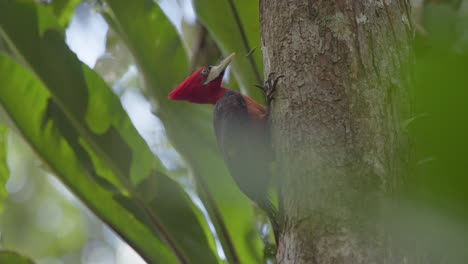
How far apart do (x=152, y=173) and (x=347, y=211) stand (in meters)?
1.30

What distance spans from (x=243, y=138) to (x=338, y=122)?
90 cm

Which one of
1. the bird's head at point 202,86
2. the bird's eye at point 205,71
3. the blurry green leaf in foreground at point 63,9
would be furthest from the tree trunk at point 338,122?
the blurry green leaf in foreground at point 63,9

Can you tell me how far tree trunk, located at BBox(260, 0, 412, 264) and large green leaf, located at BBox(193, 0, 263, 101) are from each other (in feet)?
2.57

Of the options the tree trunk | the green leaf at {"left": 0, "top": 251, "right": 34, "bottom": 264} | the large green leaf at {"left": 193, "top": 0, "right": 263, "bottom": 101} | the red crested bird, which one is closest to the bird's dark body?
the red crested bird

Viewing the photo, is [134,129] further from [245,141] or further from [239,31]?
[239,31]

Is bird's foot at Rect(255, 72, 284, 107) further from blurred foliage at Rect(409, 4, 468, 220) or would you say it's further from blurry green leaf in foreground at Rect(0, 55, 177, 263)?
blurred foliage at Rect(409, 4, 468, 220)

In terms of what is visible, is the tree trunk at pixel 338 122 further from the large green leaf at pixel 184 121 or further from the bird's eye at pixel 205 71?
the bird's eye at pixel 205 71

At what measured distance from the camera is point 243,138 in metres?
2.39

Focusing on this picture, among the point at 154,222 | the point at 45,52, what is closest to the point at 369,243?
the point at 154,222

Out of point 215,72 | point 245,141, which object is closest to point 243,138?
point 245,141

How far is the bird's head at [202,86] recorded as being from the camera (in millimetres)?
2707

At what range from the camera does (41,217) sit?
570 centimetres

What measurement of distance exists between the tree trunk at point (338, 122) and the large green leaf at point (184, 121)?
925mm

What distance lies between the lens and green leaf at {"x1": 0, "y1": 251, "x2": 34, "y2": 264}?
2.36m
